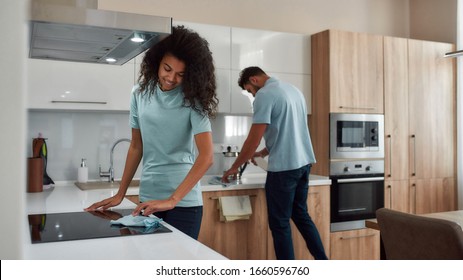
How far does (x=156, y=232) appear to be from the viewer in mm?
1184

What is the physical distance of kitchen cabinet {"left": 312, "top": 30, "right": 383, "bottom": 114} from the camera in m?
3.20

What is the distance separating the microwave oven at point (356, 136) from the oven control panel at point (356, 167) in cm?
4

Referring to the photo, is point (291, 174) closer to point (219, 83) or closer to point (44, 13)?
point (219, 83)

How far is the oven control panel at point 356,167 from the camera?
10.5 feet

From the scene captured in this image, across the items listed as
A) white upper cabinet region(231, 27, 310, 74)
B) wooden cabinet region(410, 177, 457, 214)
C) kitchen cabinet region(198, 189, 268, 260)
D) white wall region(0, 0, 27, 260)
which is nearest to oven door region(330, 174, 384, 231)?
wooden cabinet region(410, 177, 457, 214)

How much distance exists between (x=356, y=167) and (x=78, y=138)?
198 cm

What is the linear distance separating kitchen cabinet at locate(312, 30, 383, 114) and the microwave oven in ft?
0.19

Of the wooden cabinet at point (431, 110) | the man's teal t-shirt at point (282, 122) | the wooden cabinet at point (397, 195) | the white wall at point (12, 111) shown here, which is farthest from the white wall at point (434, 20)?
the white wall at point (12, 111)

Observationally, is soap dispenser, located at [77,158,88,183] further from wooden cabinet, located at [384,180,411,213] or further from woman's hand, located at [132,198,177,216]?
wooden cabinet, located at [384,180,411,213]

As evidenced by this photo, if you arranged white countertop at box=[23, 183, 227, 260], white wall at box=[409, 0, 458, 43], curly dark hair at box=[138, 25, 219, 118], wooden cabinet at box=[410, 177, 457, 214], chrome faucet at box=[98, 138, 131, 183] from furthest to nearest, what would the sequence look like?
white wall at box=[409, 0, 458, 43] → wooden cabinet at box=[410, 177, 457, 214] → chrome faucet at box=[98, 138, 131, 183] → curly dark hair at box=[138, 25, 219, 118] → white countertop at box=[23, 183, 227, 260]

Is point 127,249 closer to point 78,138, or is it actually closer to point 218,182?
point 218,182

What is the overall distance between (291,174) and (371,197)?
1.01 m

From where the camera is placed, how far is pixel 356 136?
3.31 m
